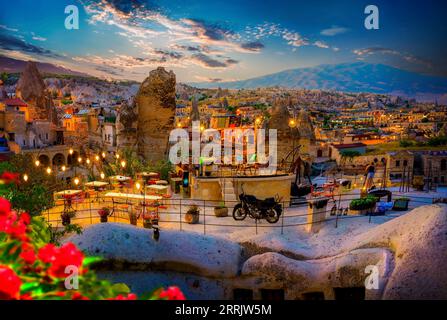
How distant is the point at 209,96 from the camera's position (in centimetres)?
12550

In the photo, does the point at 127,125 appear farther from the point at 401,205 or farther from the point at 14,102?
the point at 14,102

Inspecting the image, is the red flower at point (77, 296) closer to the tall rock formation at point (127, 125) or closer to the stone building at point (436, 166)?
the stone building at point (436, 166)

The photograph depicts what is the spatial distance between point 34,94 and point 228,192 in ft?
145

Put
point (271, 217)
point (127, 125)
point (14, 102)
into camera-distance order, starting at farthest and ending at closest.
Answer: point (14, 102) → point (127, 125) → point (271, 217)

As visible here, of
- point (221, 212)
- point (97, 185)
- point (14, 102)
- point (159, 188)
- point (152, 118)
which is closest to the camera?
point (221, 212)

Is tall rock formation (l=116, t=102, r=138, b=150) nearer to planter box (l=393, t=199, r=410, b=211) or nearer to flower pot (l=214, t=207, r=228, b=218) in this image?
flower pot (l=214, t=207, r=228, b=218)

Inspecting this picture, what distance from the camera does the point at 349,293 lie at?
23.7ft

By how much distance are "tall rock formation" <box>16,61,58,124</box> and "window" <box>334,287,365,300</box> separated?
47.4 metres

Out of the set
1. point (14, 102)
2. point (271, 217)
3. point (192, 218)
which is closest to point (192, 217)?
point (192, 218)

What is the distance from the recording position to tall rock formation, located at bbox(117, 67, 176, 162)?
68.9 ft

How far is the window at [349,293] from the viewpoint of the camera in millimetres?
7094
